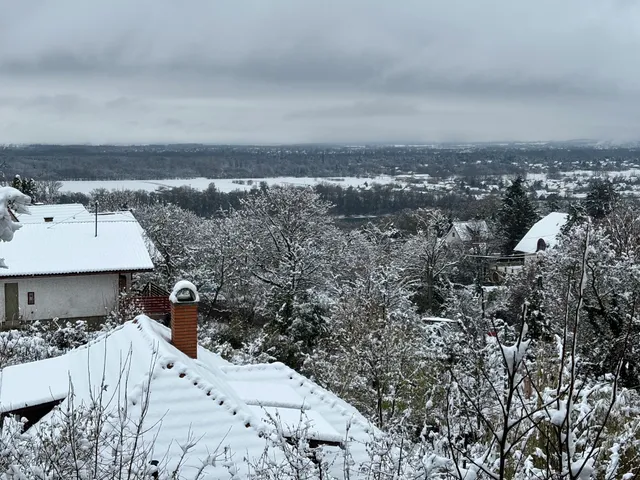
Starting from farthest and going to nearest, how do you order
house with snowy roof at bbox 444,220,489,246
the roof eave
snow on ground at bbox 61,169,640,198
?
snow on ground at bbox 61,169,640,198
house with snowy roof at bbox 444,220,489,246
the roof eave

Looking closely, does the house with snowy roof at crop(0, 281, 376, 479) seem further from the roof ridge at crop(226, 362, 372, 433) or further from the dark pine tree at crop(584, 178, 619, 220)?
the dark pine tree at crop(584, 178, 619, 220)

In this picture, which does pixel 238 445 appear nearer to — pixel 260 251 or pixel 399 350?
pixel 399 350

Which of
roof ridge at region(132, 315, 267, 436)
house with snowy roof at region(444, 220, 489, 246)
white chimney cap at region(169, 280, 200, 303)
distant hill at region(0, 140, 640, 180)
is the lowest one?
house with snowy roof at region(444, 220, 489, 246)

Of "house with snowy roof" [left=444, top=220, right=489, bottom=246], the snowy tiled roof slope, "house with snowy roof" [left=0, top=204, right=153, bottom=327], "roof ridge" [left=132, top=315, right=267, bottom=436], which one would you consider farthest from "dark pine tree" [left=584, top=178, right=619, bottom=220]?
"roof ridge" [left=132, top=315, right=267, bottom=436]

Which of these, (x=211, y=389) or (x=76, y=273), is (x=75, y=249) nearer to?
(x=76, y=273)

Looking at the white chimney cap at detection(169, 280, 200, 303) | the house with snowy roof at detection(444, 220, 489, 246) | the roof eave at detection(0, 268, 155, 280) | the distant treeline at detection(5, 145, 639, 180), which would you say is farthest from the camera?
the distant treeline at detection(5, 145, 639, 180)

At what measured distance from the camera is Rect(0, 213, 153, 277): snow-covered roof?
84.2 feet

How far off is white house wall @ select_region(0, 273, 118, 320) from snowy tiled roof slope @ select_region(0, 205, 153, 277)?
0.65m

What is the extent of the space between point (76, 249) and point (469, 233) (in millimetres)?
38966

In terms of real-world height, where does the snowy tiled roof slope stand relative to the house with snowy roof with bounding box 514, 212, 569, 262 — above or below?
above

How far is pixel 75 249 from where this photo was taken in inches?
1064

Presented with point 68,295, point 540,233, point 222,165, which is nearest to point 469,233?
point 540,233

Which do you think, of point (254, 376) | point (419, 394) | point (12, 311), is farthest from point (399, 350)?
point (12, 311)

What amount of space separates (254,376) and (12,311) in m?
17.0
